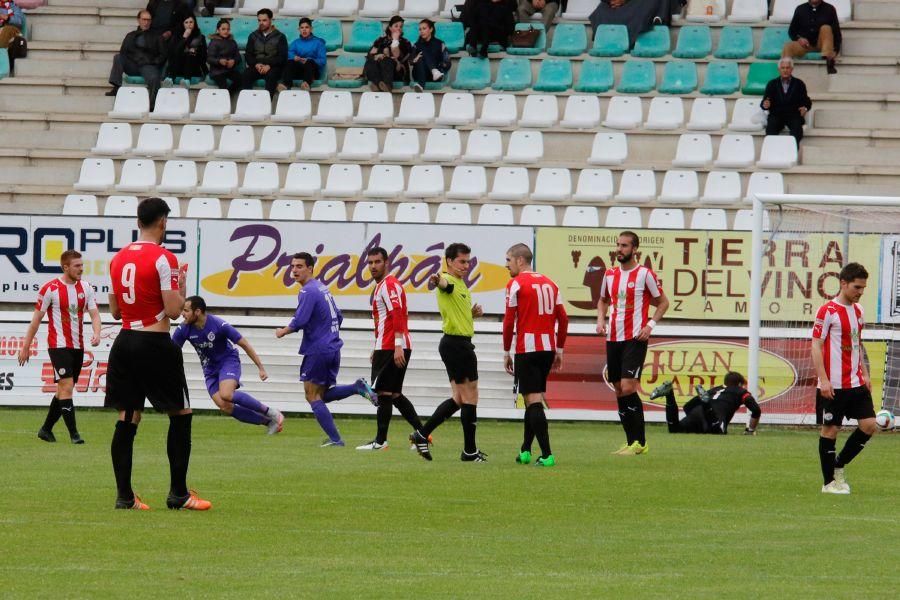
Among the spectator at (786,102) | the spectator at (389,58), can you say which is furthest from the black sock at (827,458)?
the spectator at (389,58)

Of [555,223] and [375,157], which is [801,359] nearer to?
[555,223]

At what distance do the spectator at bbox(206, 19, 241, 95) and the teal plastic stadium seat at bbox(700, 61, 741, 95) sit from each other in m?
8.12

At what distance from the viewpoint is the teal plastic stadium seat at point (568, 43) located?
26891 millimetres

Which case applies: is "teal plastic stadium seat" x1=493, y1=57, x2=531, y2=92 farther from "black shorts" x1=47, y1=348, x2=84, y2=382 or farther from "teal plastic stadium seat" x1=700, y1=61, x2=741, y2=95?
"black shorts" x1=47, y1=348, x2=84, y2=382

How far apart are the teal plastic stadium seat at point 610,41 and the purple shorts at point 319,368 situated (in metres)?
11.7

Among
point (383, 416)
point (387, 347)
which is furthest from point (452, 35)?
point (383, 416)

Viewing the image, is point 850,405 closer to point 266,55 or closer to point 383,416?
point 383,416

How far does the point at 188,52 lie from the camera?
88.0ft

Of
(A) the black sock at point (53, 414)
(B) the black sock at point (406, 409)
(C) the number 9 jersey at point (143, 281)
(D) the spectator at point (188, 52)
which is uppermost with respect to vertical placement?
(D) the spectator at point (188, 52)

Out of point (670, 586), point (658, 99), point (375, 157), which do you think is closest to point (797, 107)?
point (658, 99)

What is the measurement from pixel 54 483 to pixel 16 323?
1063 cm

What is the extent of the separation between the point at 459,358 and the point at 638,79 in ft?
40.9

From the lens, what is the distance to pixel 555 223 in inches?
923

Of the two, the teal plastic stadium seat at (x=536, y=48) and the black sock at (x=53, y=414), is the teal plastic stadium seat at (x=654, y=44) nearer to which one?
the teal plastic stadium seat at (x=536, y=48)
